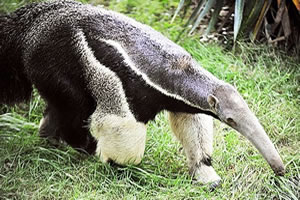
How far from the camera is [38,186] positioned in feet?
18.5

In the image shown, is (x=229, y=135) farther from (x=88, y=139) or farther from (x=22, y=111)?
(x=22, y=111)

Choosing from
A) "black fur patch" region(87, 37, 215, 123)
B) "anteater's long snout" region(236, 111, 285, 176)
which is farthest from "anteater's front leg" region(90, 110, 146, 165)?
"anteater's long snout" region(236, 111, 285, 176)

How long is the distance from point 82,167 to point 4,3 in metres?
2.79

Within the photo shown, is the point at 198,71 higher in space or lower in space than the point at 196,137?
higher

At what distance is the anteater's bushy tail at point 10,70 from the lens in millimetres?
5930

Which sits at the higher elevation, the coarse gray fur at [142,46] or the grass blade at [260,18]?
the coarse gray fur at [142,46]

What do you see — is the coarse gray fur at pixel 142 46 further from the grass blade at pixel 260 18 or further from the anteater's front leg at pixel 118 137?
the grass blade at pixel 260 18

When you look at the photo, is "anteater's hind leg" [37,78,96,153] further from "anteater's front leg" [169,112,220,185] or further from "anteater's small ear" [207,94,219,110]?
"anteater's small ear" [207,94,219,110]

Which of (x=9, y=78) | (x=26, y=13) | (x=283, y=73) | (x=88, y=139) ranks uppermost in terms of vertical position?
(x=26, y=13)

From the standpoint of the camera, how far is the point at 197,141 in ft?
18.9

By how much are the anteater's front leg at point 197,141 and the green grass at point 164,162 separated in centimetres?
13

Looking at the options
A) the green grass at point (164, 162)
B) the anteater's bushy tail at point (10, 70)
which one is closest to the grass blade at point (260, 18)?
the green grass at point (164, 162)

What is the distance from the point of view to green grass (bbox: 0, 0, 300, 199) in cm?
562

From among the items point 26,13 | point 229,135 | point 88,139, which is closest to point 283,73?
point 229,135
